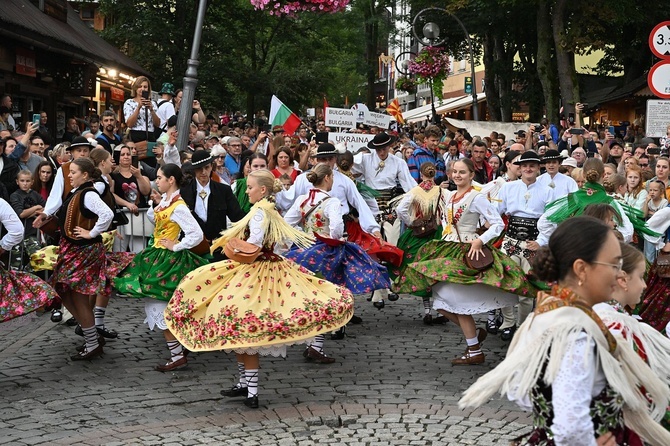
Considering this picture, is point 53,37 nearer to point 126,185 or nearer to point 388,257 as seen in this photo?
point 126,185

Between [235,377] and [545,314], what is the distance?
195 inches

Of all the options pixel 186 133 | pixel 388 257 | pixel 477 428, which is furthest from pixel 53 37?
pixel 477 428

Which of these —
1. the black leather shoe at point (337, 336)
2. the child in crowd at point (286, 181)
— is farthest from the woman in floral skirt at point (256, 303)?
the child in crowd at point (286, 181)

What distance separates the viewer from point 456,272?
28.0 ft

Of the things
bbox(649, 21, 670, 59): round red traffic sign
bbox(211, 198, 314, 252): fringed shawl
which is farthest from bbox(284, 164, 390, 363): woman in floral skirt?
bbox(649, 21, 670, 59): round red traffic sign

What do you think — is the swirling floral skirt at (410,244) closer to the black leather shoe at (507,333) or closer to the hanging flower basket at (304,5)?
the black leather shoe at (507,333)

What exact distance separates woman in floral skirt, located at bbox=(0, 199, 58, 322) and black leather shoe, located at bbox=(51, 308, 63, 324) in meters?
2.69

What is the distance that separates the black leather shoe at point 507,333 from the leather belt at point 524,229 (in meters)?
0.97

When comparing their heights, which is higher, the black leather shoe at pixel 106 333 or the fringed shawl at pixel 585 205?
the fringed shawl at pixel 585 205

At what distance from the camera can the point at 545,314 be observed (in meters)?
3.57

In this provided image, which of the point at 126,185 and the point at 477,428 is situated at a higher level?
the point at 126,185

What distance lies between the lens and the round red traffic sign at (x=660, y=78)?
11438mm

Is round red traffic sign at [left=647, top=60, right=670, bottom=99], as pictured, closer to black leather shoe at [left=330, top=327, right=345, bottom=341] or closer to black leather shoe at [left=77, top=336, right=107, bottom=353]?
black leather shoe at [left=330, top=327, right=345, bottom=341]

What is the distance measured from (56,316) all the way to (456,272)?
15.2 feet
